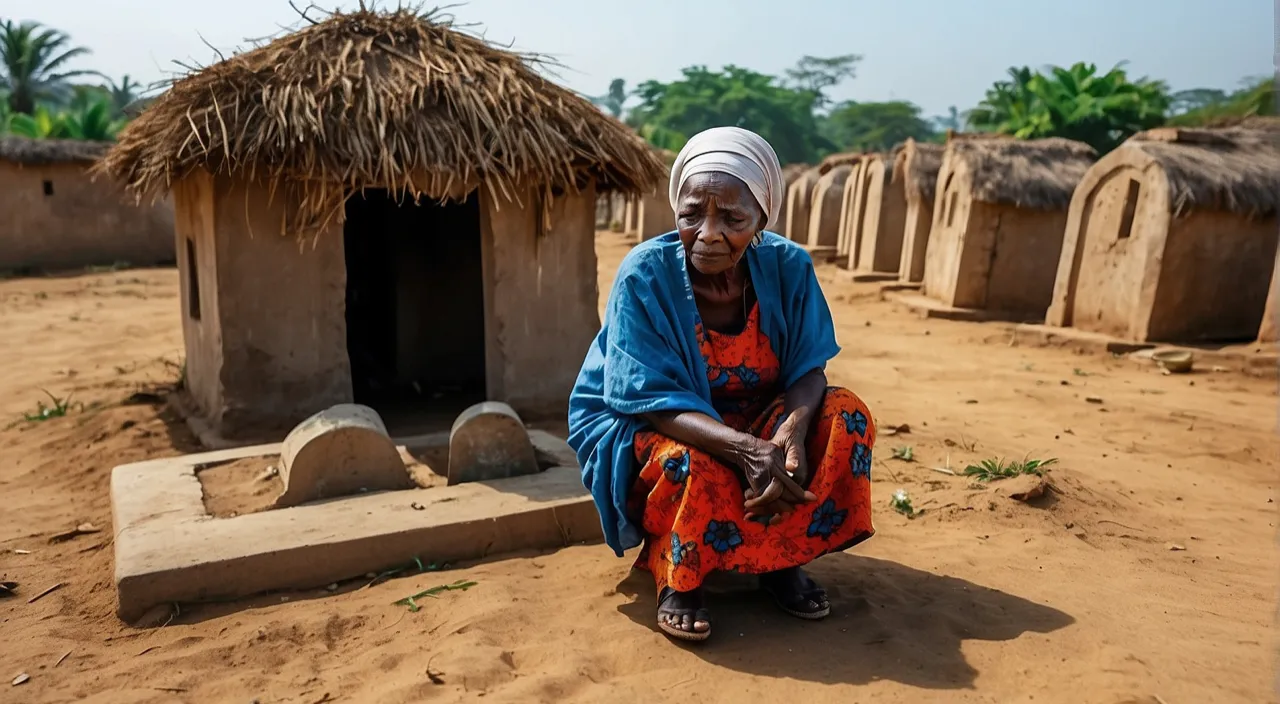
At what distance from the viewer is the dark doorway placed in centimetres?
686

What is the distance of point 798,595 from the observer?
270 centimetres

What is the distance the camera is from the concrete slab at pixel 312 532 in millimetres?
2922

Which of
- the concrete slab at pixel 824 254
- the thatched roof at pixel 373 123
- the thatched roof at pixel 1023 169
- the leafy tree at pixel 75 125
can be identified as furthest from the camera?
the leafy tree at pixel 75 125

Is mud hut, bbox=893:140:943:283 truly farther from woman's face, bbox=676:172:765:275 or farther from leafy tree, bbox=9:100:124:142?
leafy tree, bbox=9:100:124:142

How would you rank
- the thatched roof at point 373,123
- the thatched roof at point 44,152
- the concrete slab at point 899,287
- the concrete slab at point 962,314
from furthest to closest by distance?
the thatched roof at point 44,152
the concrete slab at point 899,287
the concrete slab at point 962,314
the thatched roof at point 373,123

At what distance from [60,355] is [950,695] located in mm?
8529

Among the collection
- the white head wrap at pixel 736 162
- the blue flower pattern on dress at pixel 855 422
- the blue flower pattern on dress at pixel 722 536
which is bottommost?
the blue flower pattern on dress at pixel 722 536

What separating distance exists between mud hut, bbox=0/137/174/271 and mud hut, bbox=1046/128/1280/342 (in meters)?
13.8

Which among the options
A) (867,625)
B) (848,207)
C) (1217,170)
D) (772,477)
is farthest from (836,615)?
(848,207)

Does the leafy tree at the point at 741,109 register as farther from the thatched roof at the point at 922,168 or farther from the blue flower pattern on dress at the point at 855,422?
the blue flower pattern on dress at the point at 855,422

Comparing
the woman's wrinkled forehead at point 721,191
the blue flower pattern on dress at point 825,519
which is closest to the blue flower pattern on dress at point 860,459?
the blue flower pattern on dress at point 825,519

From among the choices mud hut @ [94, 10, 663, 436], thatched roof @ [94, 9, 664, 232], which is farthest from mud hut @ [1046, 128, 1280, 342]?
thatched roof @ [94, 9, 664, 232]

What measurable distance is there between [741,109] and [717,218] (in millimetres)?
45033

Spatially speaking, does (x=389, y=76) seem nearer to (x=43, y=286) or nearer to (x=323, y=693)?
(x=323, y=693)
